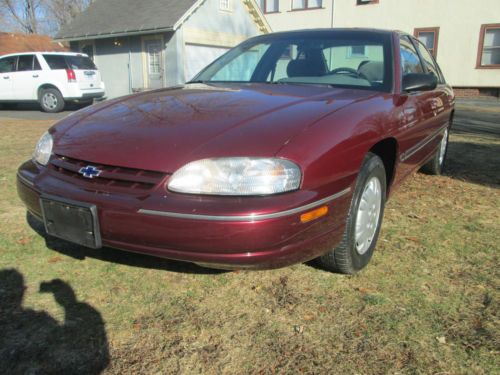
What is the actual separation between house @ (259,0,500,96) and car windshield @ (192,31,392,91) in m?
17.2

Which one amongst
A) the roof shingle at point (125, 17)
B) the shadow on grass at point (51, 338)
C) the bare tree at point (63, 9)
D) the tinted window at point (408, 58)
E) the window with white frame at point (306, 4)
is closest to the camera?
the shadow on grass at point (51, 338)

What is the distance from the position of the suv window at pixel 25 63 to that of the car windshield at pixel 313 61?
39.0 feet

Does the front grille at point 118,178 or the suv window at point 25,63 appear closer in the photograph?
the front grille at point 118,178

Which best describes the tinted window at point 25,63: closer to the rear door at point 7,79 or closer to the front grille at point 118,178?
the rear door at point 7,79

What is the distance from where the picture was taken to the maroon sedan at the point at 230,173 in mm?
2035

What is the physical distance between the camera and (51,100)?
13.5 metres

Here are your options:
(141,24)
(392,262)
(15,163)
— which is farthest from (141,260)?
(141,24)

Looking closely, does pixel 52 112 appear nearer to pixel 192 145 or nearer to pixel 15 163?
pixel 15 163

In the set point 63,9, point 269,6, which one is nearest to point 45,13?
point 63,9

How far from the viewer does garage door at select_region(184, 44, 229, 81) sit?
17.8 m

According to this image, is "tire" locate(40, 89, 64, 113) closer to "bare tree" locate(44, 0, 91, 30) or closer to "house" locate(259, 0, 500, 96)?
"house" locate(259, 0, 500, 96)

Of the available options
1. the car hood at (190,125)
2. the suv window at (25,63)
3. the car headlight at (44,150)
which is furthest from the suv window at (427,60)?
the suv window at (25,63)

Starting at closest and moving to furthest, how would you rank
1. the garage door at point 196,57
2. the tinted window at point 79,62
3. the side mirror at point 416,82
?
the side mirror at point 416,82 → the tinted window at point 79,62 → the garage door at point 196,57

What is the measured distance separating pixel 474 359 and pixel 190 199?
1.48 m
